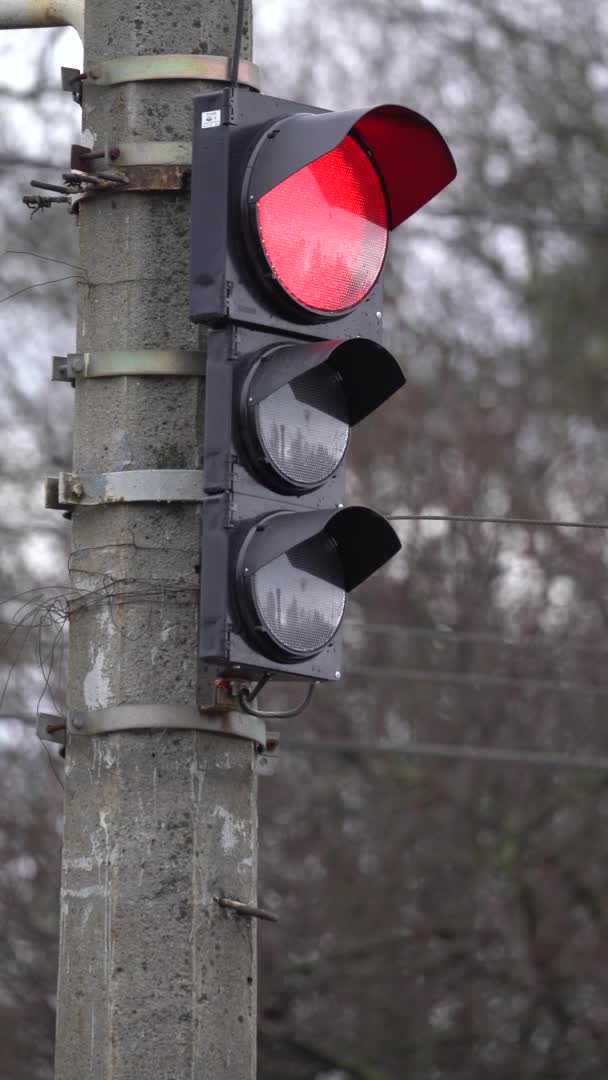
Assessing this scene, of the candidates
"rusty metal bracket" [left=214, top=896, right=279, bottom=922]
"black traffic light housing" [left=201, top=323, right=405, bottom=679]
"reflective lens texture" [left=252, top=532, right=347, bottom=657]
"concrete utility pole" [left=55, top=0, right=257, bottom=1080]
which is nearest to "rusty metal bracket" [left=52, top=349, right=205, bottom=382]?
"concrete utility pole" [left=55, top=0, right=257, bottom=1080]

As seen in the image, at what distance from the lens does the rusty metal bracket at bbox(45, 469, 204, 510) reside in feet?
15.3

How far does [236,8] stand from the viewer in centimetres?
506

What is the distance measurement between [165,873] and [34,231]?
588 inches

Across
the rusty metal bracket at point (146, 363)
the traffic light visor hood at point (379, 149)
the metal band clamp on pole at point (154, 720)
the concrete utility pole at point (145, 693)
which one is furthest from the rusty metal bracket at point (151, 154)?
the metal band clamp on pole at point (154, 720)

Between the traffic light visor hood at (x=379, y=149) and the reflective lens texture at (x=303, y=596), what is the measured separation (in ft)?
2.52

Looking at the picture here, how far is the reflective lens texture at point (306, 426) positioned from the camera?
4434 mm

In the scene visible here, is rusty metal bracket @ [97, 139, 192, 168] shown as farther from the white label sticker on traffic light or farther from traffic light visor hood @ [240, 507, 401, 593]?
traffic light visor hood @ [240, 507, 401, 593]

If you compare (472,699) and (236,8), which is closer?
(236,8)

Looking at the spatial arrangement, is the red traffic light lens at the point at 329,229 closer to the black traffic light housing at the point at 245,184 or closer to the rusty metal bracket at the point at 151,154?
the black traffic light housing at the point at 245,184

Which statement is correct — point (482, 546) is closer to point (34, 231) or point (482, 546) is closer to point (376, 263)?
point (34, 231)

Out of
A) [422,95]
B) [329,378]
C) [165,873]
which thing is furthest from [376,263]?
[422,95]

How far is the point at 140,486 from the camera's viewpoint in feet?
15.4

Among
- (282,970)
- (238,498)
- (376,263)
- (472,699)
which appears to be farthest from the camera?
(472,699)

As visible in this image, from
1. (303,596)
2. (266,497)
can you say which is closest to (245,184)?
(266,497)
